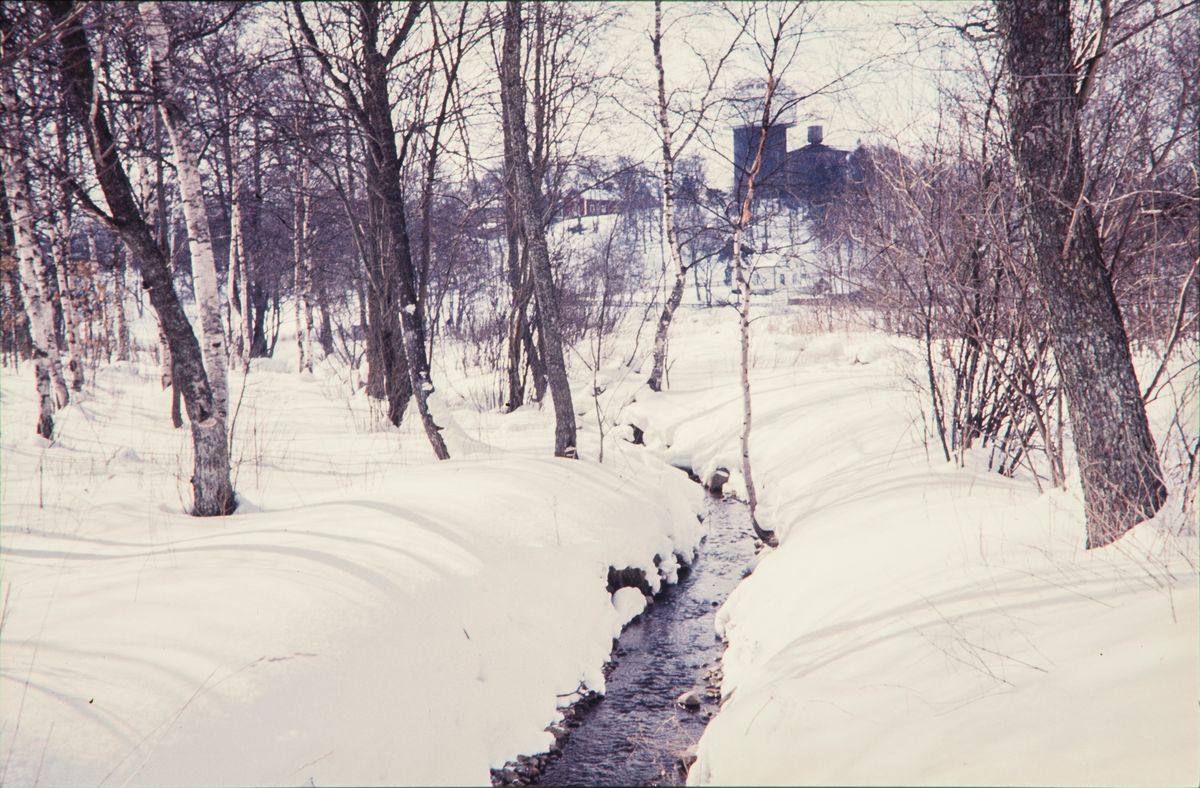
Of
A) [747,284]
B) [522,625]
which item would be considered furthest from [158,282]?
[747,284]

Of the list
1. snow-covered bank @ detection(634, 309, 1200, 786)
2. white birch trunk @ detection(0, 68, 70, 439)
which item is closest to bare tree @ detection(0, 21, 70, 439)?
white birch trunk @ detection(0, 68, 70, 439)

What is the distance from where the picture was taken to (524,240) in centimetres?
1173

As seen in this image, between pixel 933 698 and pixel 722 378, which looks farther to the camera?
pixel 722 378

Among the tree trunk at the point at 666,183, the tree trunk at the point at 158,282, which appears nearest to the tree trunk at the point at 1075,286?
the tree trunk at the point at 158,282

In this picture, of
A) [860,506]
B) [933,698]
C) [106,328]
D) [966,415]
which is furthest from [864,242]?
[106,328]

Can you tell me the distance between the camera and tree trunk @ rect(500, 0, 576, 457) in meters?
7.11

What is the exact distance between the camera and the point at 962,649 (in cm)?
321

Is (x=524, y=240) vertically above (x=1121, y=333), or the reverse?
(x=524, y=240)

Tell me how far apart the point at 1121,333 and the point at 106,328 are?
21.4m

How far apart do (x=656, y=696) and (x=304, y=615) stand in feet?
8.18

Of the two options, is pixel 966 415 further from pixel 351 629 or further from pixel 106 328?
pixel 106 328

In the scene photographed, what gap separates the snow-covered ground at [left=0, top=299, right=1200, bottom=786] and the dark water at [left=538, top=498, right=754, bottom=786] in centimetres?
22

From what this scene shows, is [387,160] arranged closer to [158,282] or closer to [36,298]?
[158,282]

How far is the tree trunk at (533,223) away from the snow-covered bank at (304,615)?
0.76 metres
